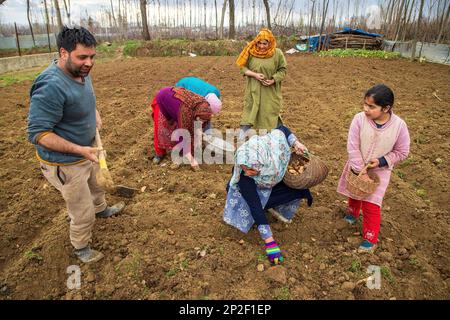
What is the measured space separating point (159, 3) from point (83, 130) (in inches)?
1029

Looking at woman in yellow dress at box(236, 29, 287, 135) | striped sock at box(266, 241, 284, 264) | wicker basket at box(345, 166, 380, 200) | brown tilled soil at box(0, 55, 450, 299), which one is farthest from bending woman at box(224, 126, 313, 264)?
woman in yellow dress at box(236, 29, 287, 135)

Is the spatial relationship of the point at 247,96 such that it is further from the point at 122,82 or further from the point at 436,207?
the point at 122,82

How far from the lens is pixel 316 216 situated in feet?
9.76

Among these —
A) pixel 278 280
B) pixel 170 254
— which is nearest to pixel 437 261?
pixel 278 280

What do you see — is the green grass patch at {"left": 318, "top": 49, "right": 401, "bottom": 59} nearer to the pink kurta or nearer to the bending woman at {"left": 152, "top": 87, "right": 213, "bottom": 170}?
the bending woman at {"left": 152, "top": 87, "right": 213, "bottom": 170}

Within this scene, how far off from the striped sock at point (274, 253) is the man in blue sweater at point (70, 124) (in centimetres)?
132

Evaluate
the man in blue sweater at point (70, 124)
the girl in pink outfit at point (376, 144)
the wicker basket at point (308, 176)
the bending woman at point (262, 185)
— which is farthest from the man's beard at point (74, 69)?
the girl in pink outfit at point (376, 144)

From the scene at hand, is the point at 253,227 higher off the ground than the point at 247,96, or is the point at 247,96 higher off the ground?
the point at 247,96

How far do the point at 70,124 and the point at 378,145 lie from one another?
2216 millimetres

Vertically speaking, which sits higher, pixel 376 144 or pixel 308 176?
pixel 376 144

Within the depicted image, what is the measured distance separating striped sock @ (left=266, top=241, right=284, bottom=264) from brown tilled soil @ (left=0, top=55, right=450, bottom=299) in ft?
0.23

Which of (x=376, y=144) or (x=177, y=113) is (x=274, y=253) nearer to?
(x=376, y=144)

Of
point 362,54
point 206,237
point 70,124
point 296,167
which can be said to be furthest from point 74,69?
point 362,54

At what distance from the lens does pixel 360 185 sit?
2.36 m
